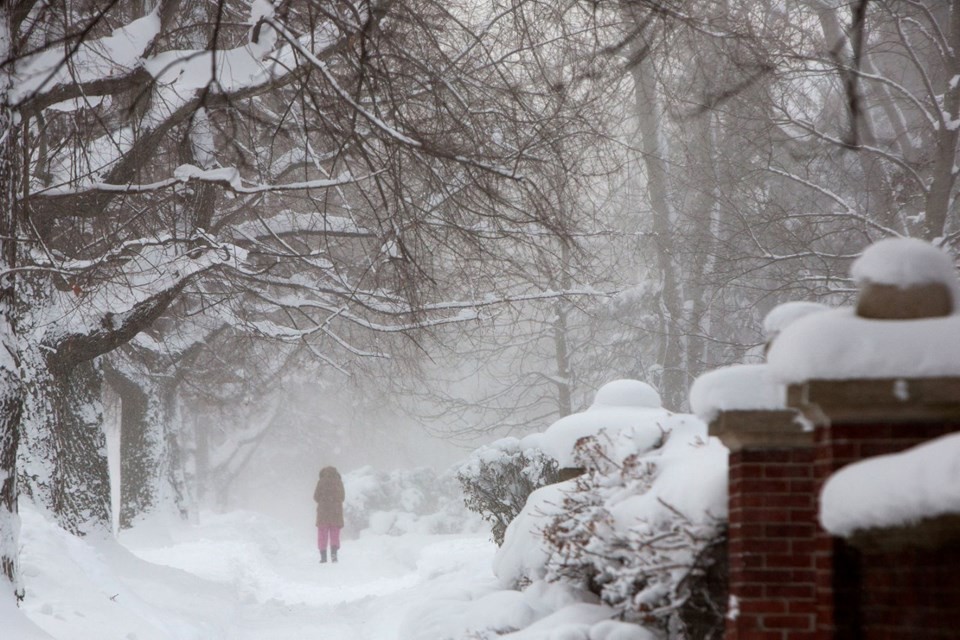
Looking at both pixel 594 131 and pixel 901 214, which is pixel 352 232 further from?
pixel 901 214

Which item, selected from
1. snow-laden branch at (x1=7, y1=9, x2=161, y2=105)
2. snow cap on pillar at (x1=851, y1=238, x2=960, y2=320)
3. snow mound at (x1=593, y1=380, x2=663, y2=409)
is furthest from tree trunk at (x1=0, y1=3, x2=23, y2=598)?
snow cap on pillar at (x1=851, y1=238, x2=960, y2=320)

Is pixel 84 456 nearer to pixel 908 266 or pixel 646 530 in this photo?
pixel 646 530

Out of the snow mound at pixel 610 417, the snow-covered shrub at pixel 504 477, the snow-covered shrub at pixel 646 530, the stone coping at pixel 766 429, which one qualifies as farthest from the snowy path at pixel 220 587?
the stone coping at pixel 766 429

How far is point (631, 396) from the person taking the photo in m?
Result: 7.82

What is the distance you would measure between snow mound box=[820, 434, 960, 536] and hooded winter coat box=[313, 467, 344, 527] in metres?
18.4

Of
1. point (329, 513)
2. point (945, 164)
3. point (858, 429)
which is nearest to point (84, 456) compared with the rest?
point (329, 513)

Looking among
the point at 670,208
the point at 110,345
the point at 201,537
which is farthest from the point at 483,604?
the point at 201,537

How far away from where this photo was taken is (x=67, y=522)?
12.6 m

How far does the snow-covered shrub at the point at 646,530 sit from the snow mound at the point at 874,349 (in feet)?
5.60

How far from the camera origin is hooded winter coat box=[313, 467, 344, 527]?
20.7 meters

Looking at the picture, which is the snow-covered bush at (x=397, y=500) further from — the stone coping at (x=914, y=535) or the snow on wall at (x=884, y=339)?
the stone coping at (x=914, y=535)

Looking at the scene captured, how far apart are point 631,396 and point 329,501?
1403 centimetres

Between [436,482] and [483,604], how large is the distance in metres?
25.1

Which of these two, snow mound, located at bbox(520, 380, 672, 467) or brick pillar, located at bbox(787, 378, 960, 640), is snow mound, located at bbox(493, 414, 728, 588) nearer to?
snow mound, located at bbox(520, 380, 672, 467)
